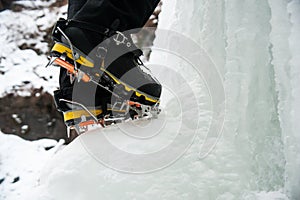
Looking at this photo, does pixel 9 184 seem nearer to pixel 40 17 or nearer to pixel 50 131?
pixel 50 131

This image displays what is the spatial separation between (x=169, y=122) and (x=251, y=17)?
16.1 inches

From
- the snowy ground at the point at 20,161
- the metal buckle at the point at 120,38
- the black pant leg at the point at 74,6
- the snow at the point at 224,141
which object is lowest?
the snowy ground at the point at 20,161

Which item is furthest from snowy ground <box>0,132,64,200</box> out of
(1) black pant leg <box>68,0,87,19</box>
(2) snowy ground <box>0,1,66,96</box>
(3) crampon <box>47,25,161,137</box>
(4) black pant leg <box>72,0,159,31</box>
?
(4) black pant leg <box>72,0,159,31</box>

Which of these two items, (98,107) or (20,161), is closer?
(98,107)

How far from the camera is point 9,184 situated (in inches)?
117

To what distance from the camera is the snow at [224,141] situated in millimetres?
607

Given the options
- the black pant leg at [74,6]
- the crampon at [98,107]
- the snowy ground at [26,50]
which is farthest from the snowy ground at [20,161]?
the black pant leg at [74,6]

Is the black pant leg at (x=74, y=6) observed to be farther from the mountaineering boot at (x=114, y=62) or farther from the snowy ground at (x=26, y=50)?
the snowy ground at (x=26, y=50)

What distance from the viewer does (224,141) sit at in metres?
0.78

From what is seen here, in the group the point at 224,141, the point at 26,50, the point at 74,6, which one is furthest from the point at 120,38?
the point at 26,50

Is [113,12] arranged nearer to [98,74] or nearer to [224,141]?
[98,74]

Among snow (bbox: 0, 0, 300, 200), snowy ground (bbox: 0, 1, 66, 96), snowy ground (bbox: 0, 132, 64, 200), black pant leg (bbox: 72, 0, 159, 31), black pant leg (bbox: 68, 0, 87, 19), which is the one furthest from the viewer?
snowy ground (bbox: 0, 1, 66, 96)

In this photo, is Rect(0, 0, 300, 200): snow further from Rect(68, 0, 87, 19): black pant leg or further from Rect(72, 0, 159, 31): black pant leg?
Rect(68, 0, 87, 19): black pant leg

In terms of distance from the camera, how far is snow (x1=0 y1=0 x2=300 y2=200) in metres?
0.61
